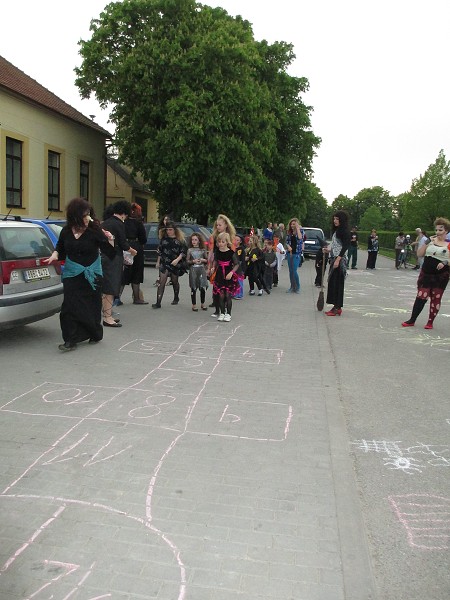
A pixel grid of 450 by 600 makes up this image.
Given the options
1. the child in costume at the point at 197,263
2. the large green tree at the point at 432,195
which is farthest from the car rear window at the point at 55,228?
the large green tree at the point at 432,195

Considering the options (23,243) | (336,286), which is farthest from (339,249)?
(23,243)

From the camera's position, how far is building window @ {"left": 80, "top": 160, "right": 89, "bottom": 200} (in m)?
28.0

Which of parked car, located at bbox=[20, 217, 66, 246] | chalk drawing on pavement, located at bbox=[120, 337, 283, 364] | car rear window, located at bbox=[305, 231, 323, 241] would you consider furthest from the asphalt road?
car rear window, located at bbox=[305, 231, 323, 241]

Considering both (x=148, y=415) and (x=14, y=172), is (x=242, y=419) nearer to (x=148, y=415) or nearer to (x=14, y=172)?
(x=148, y=415)

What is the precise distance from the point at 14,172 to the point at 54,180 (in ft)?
10.2

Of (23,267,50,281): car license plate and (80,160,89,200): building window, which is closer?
(23,267,50,281): car license plate

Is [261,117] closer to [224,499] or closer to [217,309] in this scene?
[217,309]

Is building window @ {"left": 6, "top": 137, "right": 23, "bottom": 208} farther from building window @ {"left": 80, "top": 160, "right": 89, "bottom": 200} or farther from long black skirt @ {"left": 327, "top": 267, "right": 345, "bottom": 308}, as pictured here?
long black skirt @ {"left": 327, "top": 267, "right": 345, "bottom": 308}

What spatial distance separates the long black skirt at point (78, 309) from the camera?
7.06 m

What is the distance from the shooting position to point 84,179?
28312 millimetres

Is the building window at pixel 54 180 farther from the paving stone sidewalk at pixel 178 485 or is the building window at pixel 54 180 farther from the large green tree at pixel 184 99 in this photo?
the paving stone sidewalk at pixel 178 485

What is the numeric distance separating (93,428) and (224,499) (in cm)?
149

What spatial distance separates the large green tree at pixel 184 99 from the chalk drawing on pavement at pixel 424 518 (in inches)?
803

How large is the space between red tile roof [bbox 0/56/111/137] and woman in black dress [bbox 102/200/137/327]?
13.9 metres
